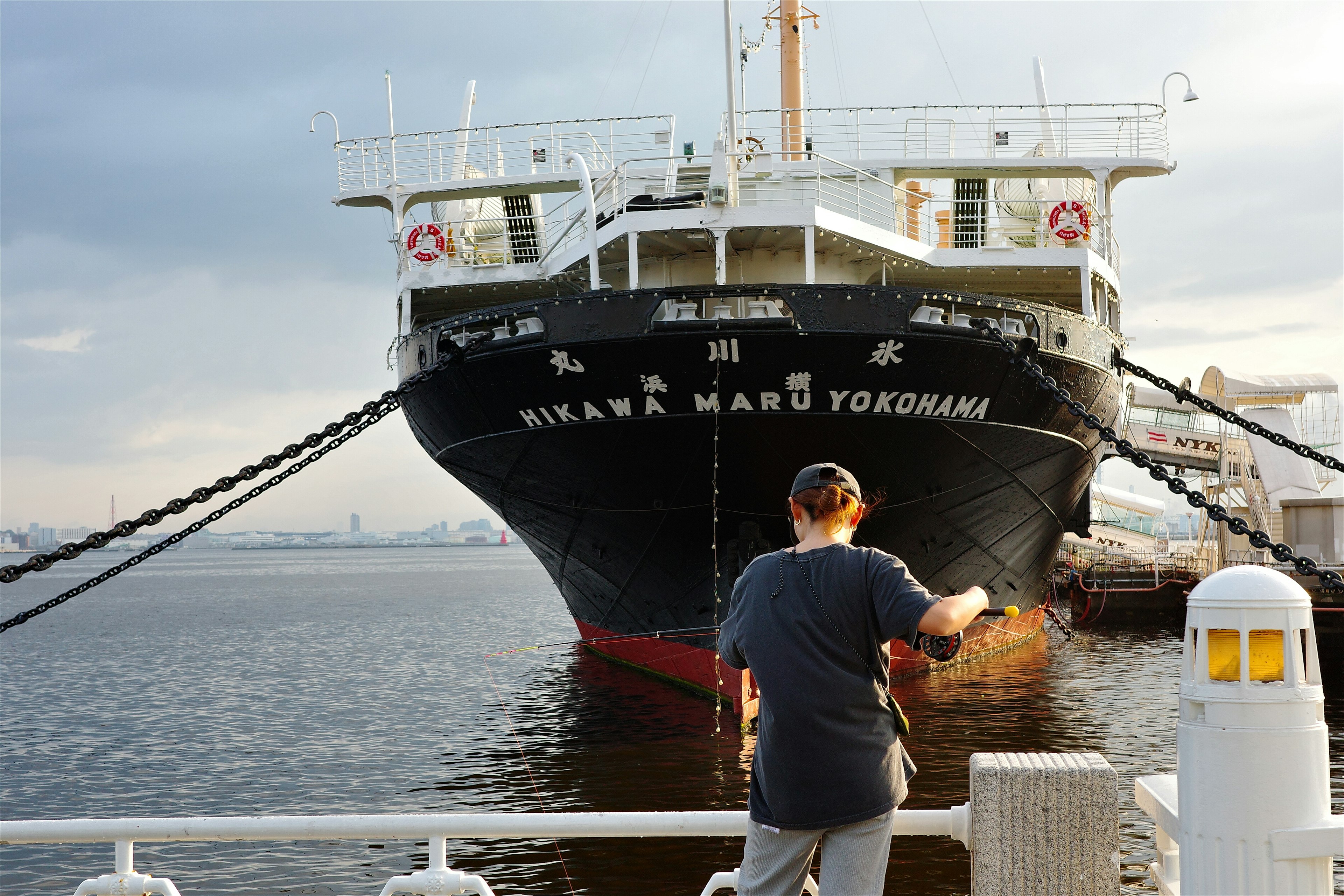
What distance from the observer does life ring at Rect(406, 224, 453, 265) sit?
16.9 m

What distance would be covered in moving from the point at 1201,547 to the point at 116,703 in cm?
3112

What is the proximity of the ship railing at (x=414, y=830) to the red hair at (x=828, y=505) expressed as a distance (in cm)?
109

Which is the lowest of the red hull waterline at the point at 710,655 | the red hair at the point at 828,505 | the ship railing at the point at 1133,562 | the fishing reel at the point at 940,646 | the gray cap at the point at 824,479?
the ship railing at the point at 1133,562

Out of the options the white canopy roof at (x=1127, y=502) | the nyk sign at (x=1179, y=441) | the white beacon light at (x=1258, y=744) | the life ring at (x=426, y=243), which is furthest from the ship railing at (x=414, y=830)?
the white canopy roof at (x=1127, y=502)

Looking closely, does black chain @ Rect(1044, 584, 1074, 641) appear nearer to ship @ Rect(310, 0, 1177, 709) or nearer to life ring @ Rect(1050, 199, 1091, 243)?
ship @ Rect(310, 0, 1177, 709)

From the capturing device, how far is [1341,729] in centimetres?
1369

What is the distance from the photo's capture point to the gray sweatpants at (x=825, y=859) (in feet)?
9.64

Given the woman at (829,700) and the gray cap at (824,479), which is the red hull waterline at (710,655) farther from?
the gray cap at (824,479)

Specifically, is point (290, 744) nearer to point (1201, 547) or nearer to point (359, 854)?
point (359, 854)

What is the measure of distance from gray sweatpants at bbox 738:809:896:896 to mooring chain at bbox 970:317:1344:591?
2.97 meters

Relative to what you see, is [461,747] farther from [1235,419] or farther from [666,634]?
[1235,419]

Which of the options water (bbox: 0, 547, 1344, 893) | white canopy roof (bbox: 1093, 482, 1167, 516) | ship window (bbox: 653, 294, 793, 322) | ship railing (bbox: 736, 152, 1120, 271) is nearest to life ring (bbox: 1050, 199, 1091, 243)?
ship railing (bbox: 736, 152, 1120, 271)

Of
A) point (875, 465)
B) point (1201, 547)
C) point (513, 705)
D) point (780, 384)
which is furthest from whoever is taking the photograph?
point (1201, 547)

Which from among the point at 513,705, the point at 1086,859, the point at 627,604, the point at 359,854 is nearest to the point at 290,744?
the point at 513,705
